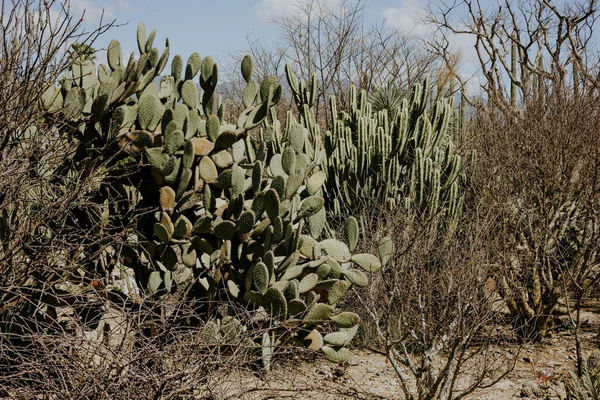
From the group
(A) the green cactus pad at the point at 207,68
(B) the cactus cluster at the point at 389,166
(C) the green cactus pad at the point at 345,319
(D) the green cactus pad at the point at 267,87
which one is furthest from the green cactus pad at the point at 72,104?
(B) the cactus cluster at the point at 389,166

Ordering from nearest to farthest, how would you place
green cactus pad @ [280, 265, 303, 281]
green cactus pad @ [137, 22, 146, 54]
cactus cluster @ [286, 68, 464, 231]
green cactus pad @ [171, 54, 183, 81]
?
green cactus pad @ [280, 265, 303, 281]
green cactus pad @ [137, 22, 146, 54]
green cactus pad @ [171, 54, 183, 81]
cactus cluster @ [286, 68, 464, 231]

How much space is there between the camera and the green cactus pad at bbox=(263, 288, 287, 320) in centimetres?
502

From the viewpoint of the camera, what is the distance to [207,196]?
5180 millimetres

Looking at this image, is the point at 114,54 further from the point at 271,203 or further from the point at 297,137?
the point at 271,203

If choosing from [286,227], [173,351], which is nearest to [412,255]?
[286,227]

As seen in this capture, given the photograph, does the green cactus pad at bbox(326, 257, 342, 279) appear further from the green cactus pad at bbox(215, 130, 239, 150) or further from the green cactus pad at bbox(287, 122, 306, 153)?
the green cactus pad at bbox(215, 130, 239, 150)

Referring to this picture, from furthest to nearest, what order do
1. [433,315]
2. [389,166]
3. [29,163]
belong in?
[389,166] < [433,315] < [29,163]

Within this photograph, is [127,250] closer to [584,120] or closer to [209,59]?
[209,59]

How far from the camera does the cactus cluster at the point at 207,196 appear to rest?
5023mm

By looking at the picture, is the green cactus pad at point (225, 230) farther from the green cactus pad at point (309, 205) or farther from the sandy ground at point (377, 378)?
the sandy ground at point (377, 378)

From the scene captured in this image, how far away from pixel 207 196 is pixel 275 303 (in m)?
0.85

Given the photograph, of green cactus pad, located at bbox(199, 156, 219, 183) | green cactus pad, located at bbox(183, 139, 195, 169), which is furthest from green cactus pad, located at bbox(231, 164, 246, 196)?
green cactus pad, located at bbox(183, 139, 195, 169)

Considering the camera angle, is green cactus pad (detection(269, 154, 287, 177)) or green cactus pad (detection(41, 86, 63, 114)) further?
green cactus pad (detection(269, 154, 287, 177))

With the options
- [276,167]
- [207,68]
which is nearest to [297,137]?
[276,167]
